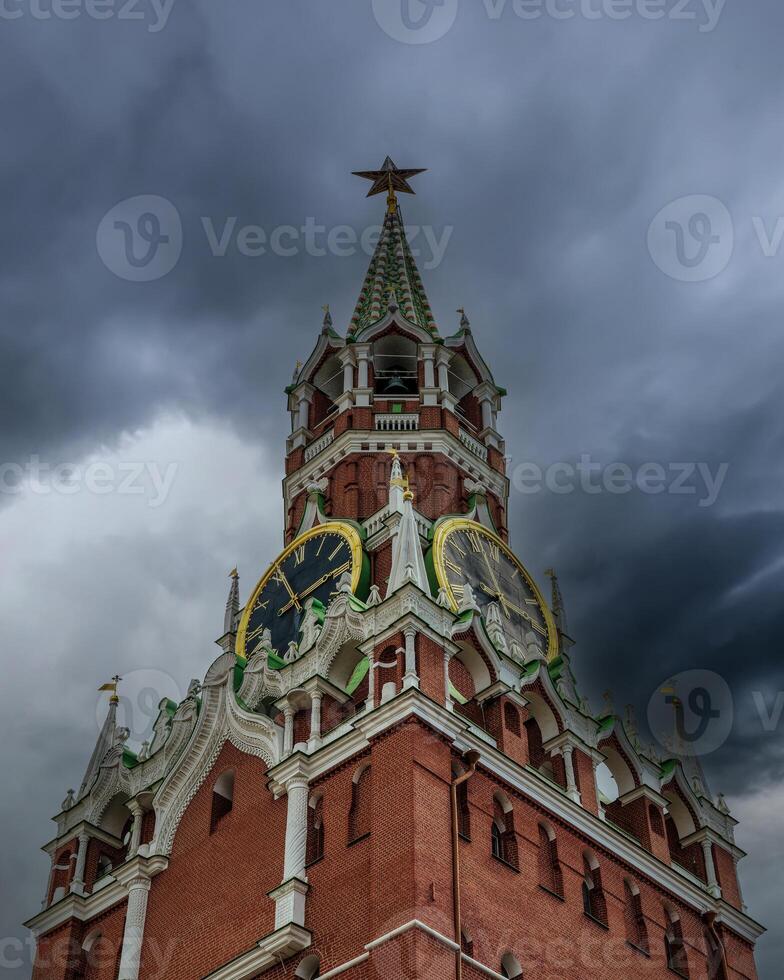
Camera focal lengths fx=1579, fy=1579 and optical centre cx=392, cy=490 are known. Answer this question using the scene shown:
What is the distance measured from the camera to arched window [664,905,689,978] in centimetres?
4059

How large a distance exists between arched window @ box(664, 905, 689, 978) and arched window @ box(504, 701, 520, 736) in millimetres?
6366

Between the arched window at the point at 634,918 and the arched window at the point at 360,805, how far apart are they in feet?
26.8

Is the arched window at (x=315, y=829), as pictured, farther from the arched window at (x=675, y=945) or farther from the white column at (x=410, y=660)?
the arched window at (x=675, y=945)

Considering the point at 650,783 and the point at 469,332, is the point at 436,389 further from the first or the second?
the point at 650,783

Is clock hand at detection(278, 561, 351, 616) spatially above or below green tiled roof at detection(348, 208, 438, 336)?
below

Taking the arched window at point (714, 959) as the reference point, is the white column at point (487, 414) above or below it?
above

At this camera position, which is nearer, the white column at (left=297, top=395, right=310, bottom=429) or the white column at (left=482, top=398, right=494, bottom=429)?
the white column at (left=482, top=398, right=494, bottom=429)

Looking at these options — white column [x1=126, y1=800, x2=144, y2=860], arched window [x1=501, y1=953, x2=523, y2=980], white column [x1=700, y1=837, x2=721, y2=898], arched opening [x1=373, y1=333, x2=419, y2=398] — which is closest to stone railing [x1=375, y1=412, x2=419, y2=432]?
arched opening [x1=373, y1=333, x2=419, y2=398]

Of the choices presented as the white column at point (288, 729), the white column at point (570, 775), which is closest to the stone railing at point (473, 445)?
the white column at point (570, 775)

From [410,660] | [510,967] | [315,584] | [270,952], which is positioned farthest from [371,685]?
[315,584]

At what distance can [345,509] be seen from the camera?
165 ft

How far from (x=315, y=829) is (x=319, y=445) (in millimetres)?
19886

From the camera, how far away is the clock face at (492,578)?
45.0m

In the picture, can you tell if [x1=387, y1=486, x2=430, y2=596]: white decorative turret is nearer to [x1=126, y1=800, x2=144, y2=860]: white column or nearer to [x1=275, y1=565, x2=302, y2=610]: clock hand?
[x1=275, y1=565, x2=302, y2=610]: clock hand
